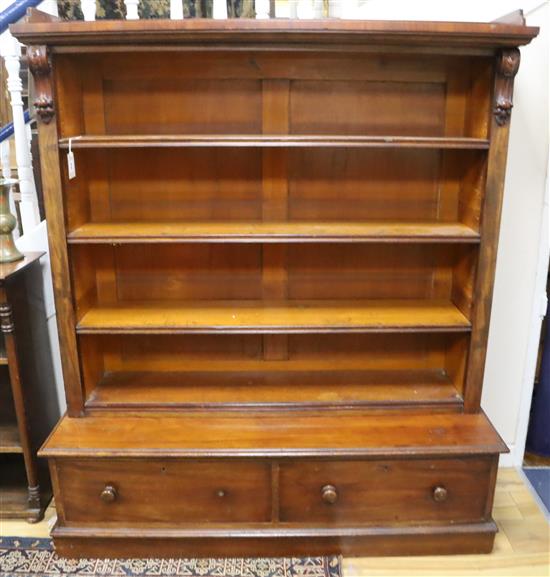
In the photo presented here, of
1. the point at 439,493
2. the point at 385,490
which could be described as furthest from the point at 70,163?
the point at 439,493

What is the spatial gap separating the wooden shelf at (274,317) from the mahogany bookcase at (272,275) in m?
0.01

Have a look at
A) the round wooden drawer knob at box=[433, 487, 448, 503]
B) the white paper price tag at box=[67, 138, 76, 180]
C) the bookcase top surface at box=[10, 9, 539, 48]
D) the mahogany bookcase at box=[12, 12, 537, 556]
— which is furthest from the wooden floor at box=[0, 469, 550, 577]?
the bookcase top surface at box=[10, 9, 539, 48]

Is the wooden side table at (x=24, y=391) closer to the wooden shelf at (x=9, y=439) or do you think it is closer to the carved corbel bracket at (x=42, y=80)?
the wooden shelf at (x=9, y=439)

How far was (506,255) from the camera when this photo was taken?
83.7 inches

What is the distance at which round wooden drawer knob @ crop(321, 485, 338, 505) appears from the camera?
69.6 inches

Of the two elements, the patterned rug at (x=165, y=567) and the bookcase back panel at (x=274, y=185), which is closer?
the patterned rug at (x=165, y=567)

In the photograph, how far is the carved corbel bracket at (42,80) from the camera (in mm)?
1586

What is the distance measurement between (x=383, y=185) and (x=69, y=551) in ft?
5.72

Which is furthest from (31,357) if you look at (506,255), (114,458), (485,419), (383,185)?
(506,255)

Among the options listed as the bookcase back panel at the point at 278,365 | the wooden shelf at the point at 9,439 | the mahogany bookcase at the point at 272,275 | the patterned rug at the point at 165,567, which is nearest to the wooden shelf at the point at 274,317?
the mahogany bookcase at the point at 272,275

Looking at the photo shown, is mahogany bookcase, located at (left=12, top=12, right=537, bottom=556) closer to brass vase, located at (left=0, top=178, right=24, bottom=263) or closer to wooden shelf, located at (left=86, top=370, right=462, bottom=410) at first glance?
wooden shelf, located at (left=86, top=370, right=462, bottom=410)

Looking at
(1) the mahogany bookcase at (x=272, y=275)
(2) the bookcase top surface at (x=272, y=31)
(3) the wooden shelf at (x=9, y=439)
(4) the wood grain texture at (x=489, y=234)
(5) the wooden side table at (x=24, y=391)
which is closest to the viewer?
(2) the bookcase top surface at (x=272, y=31)

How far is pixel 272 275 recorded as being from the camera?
205 centimetres

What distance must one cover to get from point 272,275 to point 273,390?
0.45 meters
